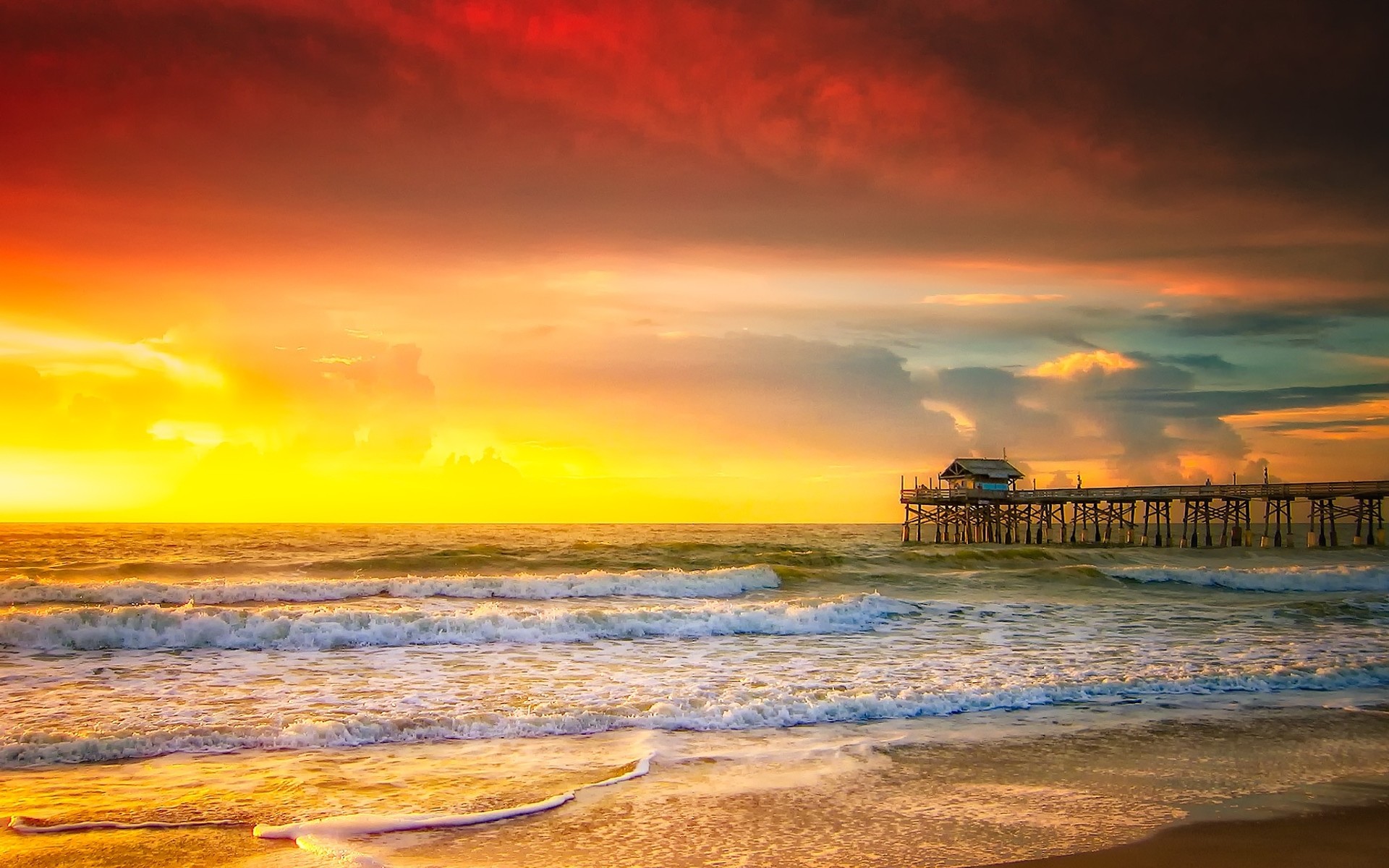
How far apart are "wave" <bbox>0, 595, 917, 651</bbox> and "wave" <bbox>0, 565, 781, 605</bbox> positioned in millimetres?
7333

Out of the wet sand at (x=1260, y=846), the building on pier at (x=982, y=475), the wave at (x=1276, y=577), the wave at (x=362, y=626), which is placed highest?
the building on pier at (x=982, y=475)

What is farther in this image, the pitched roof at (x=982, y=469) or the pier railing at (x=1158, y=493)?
the pitched roof at (x=982, y=469)

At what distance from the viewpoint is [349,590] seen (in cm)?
2769

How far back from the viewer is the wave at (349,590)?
2648 cm

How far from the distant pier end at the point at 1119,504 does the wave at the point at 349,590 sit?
38.9 meters

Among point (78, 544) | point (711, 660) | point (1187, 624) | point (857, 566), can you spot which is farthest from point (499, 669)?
point (78, 544)

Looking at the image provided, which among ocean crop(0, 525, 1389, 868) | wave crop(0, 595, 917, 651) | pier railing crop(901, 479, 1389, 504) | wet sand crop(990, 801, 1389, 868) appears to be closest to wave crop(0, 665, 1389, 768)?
ocean crop(0, 525, 1389, 868)

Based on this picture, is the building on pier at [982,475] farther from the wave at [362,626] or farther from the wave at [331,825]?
the wave at [331,825]

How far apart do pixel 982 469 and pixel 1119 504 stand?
996 cm

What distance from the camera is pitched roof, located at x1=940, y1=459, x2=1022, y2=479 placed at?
6464 centimetres

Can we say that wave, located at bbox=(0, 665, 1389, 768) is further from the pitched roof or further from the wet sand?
the pitched roof

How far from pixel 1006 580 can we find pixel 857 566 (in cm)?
813

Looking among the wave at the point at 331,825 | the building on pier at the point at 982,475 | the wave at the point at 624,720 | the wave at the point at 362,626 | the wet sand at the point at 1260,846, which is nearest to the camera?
the wet sand at the point at 1260,846

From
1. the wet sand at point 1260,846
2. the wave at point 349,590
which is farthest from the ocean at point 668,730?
the wave at point 349,590
